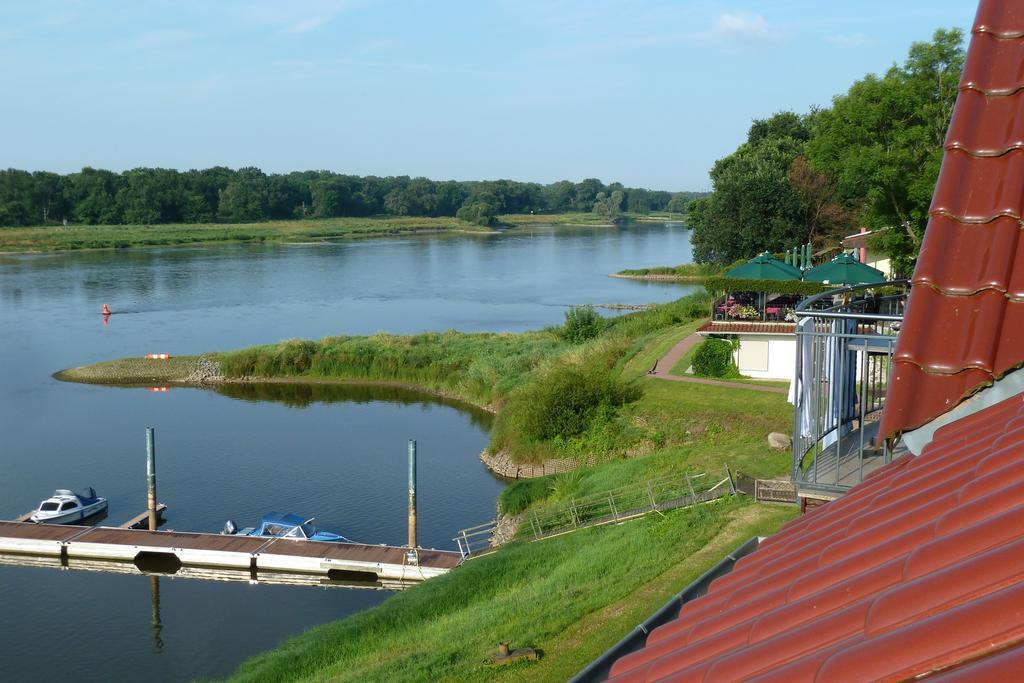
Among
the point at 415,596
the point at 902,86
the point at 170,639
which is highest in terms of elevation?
the point at 902,86

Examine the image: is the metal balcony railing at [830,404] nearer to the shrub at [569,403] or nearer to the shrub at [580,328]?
the shrub at [569,403]

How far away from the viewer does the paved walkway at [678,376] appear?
32281 millimetres

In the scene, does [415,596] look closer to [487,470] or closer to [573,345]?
[487,470]

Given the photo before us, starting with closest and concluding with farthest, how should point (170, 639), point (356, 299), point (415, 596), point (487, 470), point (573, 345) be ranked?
point (415, 596)
point (170, 639)
point (487, 470)
point (573, 345)
point (356, 299)

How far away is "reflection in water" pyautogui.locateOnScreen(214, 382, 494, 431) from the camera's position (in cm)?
4766

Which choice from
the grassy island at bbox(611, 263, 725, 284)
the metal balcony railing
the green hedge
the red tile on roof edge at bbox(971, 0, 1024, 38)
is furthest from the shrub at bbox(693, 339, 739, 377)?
the grassy island at bbox(611, 263, 725, 284)

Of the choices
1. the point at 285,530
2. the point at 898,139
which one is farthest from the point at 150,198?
the point at 285,530

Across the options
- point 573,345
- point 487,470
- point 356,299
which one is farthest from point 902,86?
point 356,299

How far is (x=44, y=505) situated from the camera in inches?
1248

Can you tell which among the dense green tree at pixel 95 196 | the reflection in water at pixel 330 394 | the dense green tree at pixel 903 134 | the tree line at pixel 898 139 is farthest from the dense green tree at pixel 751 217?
the dense green tree at pixel 95 196

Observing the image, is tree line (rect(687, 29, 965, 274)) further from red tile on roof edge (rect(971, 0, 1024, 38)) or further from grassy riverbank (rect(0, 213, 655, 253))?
grassy riverbank (rect(0, 213, 655, 253))

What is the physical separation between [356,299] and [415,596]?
197 feet

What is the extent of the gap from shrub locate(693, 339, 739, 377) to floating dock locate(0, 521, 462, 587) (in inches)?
485

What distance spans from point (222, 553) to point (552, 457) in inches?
447
